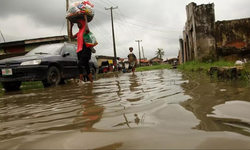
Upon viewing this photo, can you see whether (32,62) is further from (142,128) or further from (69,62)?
Result: (142,128)

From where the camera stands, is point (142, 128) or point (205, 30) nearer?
point (142, 128)

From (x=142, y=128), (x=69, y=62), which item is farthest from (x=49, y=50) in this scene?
(x=142, y=128)

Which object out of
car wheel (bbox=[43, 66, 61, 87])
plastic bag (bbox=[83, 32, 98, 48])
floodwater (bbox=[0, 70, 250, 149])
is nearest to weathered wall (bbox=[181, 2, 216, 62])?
plastic bag (bbox=[83, 32, 98, 48])

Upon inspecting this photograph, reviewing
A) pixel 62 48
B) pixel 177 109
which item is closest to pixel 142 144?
pixel 177 109

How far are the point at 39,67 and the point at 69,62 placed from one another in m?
1.35

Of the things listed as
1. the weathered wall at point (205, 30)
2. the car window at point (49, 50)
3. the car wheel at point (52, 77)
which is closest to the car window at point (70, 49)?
the car window at point (49, 50)

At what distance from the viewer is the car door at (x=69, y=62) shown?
5.94m

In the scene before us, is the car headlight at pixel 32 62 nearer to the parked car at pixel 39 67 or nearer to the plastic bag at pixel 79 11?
the parked car at pixel 39 67

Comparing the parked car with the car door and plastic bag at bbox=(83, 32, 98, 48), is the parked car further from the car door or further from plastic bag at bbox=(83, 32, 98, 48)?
plastic bag at bbox=(83, 32, 98, 48)

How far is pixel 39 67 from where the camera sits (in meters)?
4.91

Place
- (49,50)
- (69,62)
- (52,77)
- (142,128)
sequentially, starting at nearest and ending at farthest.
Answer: (142,128)
(52,77)
(49,50)
(69,62)

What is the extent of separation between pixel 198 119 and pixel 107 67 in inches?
1010

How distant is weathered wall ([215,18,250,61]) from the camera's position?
9031mm

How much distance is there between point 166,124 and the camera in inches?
42.9
